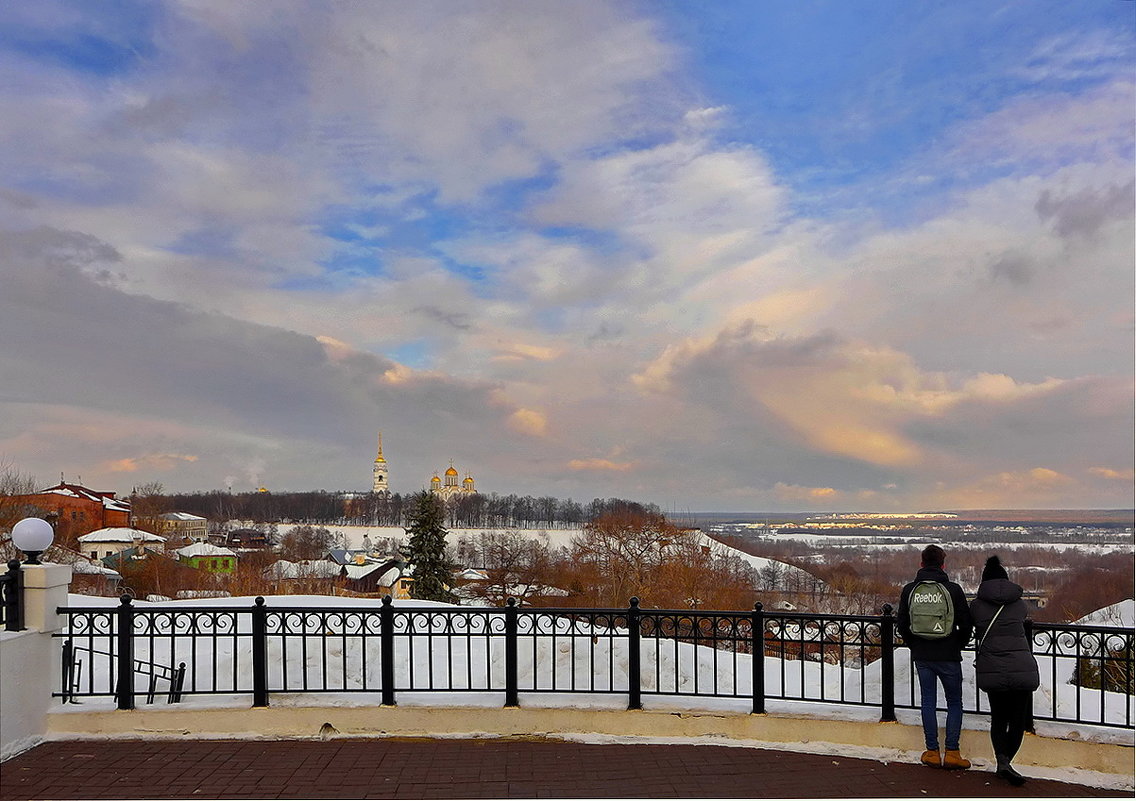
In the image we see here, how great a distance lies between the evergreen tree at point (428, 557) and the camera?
1780 inches

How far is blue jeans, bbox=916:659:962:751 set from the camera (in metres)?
5.96

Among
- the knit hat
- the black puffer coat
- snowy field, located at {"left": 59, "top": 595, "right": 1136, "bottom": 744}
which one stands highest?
the knit hat

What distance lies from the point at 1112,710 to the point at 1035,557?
2756 inches

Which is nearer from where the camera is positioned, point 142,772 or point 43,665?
point 142,772

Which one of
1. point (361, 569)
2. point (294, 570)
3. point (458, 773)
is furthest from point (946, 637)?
point (361, 569)

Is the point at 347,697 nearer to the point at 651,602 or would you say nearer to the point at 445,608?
the point at 445,608

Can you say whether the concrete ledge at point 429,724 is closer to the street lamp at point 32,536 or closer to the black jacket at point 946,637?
the black jacket at point 946,637

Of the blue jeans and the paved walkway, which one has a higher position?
the blue jeans

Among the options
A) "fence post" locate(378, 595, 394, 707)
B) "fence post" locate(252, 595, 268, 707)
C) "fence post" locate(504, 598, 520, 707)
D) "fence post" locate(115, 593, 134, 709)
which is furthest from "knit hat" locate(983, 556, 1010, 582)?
"fence post" locate(115, 593, 134, 709)

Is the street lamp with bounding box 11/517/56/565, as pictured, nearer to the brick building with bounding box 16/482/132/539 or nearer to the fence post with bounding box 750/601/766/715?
the fence post with bounding box 750/601/766/715

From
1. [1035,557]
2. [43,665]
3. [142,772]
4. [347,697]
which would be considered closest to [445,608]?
[347,697]

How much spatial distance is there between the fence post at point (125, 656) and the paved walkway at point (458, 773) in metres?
0.38

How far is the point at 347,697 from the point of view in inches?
278

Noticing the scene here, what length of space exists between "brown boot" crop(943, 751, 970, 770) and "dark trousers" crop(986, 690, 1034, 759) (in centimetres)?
26
